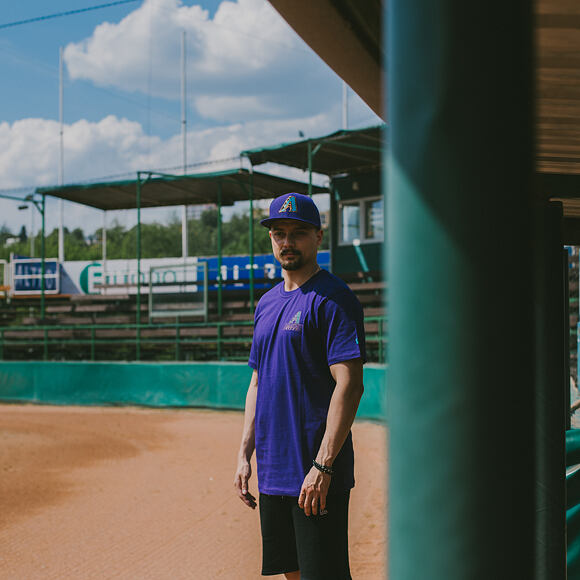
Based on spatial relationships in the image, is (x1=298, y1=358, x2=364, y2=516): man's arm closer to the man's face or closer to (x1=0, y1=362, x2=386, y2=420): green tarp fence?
the man's face

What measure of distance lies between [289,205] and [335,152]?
15.8 meters

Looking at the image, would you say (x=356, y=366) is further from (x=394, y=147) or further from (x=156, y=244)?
(x=156, y=244)

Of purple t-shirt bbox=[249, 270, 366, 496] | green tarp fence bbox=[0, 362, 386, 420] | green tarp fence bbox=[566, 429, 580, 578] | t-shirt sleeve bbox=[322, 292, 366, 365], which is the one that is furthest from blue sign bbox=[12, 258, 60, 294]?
t-shirt sleeve bbox=[322, 292, 366, 365]

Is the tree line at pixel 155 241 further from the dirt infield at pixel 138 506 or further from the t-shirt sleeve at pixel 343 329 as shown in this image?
the t-shirt sleeve at pixel 343 329

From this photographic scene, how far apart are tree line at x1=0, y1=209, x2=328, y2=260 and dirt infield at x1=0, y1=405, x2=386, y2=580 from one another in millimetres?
64195

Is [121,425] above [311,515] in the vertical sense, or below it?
below

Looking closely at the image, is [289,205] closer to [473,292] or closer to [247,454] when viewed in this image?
[247,454]

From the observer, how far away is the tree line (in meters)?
85.9

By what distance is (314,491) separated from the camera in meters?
2.70

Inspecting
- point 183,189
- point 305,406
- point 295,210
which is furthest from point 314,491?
point 183,189

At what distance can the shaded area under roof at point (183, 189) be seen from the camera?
19000mm

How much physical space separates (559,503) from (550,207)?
4.01 ft

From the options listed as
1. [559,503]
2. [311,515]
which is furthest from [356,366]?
[559,503]

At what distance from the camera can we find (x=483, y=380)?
2.70 ft
